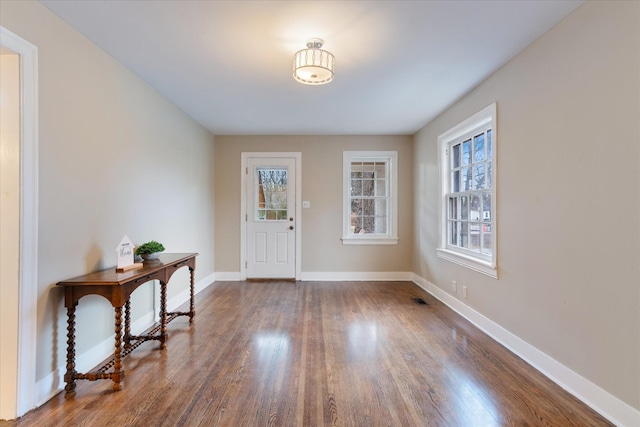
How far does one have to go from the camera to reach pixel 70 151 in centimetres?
199

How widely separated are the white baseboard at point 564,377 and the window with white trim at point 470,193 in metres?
0.50

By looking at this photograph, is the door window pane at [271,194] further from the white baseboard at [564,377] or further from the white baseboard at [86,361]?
the white baseboard at [564,377]

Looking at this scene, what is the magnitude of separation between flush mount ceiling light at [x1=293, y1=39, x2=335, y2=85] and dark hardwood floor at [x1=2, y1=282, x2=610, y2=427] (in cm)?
217

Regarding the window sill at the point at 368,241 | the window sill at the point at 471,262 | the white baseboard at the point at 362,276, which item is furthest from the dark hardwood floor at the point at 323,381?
the window sill at the point at 368,241

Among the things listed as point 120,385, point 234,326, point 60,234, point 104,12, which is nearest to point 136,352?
point 120,385

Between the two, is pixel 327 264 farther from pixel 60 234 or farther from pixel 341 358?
pixel 60 234

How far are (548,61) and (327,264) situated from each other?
371 cm

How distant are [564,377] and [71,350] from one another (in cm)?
312

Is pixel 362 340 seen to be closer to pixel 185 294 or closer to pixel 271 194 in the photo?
pixel 185 294

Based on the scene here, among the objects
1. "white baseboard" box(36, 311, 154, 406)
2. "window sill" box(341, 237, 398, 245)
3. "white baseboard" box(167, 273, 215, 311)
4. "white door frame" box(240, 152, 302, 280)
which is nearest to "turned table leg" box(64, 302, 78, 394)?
"white baseboard" box(36, 311, 154, 406)

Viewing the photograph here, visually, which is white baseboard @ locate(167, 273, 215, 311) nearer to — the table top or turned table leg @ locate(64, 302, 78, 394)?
the table top

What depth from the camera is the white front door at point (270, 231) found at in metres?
4.92

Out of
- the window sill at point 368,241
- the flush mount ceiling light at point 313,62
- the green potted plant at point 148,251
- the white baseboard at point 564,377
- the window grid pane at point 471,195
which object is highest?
the flush mount ceiling light at point 313,62

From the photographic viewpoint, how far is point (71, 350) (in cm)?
187
